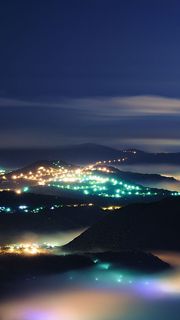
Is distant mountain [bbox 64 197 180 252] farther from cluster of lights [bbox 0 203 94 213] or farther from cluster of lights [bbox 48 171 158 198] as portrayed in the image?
cluster of lights [bbox 48 171 158 198]

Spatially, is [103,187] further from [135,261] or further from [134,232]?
[135,261]

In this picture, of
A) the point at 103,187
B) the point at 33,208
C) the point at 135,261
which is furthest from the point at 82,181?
the point at 135,261

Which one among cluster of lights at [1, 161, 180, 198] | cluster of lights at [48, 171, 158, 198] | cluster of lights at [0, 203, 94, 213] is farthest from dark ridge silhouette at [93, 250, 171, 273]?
cluster of lights at [48, 171, 158, 198]

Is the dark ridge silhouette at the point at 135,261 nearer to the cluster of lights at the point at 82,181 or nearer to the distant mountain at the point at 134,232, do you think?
the distant mountain at the point at 134,232

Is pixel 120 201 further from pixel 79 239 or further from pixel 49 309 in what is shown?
pixel 49 309

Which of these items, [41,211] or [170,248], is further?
[41,211]

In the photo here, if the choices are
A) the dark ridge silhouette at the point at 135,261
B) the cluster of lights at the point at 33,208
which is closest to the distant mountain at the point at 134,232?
the dark ridge silhouette at the point at 135,261

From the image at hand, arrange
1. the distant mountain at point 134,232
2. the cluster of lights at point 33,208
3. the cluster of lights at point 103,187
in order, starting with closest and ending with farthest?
the distant mountain at point 134,232
the cluster of lights at point 33,208
the cluster of lights at point 103,187

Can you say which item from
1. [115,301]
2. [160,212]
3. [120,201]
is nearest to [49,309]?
[115,301]
